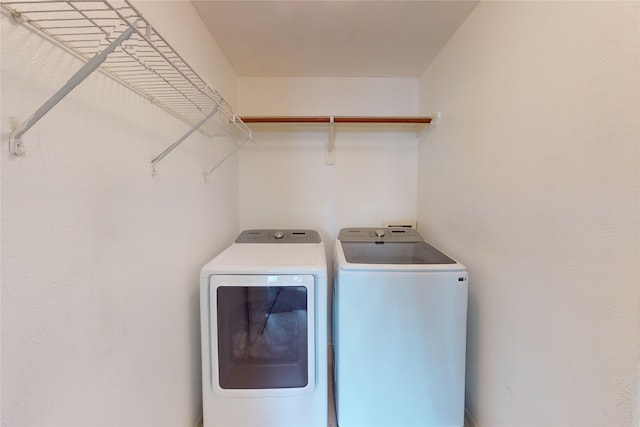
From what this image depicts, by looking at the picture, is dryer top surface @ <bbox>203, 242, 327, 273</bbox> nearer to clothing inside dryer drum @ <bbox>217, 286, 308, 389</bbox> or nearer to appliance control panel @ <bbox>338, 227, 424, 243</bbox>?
clothing inside dryer drum @ <bbox>217, 286, 308, 389</bbox>

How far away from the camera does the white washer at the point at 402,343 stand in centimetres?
136

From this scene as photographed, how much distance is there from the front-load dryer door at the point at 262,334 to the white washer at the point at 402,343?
188 mm

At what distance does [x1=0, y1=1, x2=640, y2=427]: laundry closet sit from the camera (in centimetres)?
64

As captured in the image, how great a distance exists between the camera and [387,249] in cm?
175

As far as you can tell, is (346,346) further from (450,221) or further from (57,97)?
(57,97)

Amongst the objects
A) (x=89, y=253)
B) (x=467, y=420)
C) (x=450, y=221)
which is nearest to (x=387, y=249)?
(x=450, y=221)

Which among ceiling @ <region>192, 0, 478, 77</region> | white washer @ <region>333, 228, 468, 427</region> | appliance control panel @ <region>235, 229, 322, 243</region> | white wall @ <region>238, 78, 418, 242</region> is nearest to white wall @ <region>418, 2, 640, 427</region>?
white washer @ <region>333, 228, 468, 427</region>

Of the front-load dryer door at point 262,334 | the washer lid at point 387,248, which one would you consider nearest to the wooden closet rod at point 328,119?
the washer lid at point 387,248

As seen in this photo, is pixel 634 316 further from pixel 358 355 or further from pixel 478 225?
pixel 358 355

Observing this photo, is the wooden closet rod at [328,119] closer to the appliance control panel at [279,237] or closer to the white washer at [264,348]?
the appliance control panel at [279,237]

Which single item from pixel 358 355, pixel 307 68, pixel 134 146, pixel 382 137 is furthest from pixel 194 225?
pixel 382 137

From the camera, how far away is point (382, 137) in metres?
2.30

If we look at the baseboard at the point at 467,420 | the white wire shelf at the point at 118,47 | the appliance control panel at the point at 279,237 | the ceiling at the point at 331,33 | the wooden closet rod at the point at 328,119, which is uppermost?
the ceiling at the point at 331,33

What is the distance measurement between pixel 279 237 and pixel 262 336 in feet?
2.21
